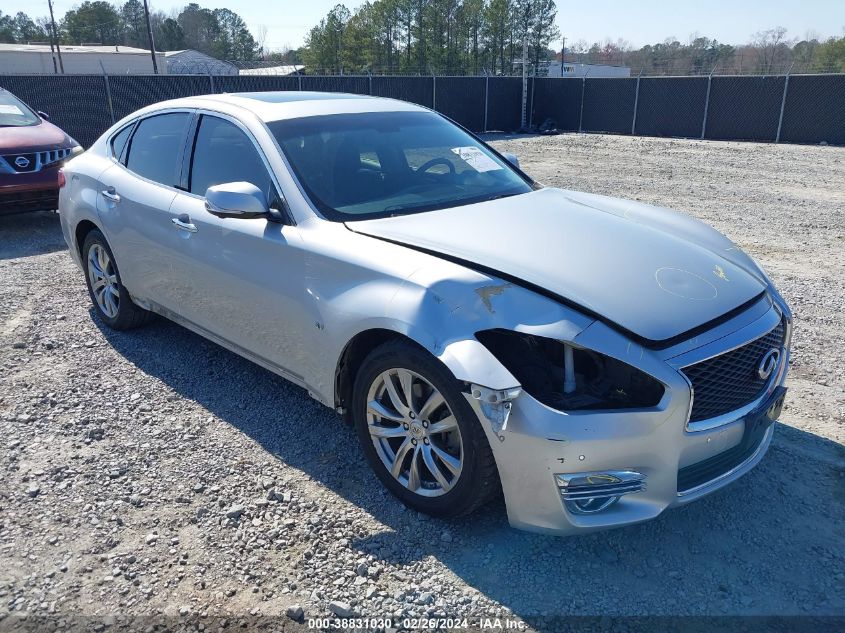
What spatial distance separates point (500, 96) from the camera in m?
24.9

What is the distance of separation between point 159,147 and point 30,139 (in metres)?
5.47

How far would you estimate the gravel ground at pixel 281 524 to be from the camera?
2.64m

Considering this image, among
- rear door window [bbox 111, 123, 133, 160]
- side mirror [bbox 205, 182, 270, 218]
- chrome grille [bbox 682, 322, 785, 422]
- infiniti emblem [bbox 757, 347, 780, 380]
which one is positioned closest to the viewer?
chrome grille [bbox 682, 322, 785, 422]

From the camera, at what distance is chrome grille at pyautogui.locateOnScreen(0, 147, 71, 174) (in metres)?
8.45

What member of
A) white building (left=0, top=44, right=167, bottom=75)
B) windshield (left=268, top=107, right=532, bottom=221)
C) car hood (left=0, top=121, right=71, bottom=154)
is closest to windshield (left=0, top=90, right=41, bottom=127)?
car hood (left=0, top=121, right=71, bottom=154)

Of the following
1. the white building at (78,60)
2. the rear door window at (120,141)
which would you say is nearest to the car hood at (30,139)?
the rear door window at (120,141)

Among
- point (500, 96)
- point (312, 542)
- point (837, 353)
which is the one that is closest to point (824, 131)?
point (500, 96)

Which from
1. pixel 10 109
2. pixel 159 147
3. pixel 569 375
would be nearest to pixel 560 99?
pixel 10 109

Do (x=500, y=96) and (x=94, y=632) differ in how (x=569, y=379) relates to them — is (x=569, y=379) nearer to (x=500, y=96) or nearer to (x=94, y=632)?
(x=94, y=632)

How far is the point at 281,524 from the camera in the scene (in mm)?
3078

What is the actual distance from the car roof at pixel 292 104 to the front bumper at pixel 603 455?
89.6 inches

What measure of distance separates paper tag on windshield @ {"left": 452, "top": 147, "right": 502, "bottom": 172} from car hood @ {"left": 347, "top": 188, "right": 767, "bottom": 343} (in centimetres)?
55

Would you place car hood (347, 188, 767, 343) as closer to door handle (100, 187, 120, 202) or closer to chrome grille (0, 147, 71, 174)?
door handle (100, 187, 120, 202)

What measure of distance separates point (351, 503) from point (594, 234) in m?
1.73
